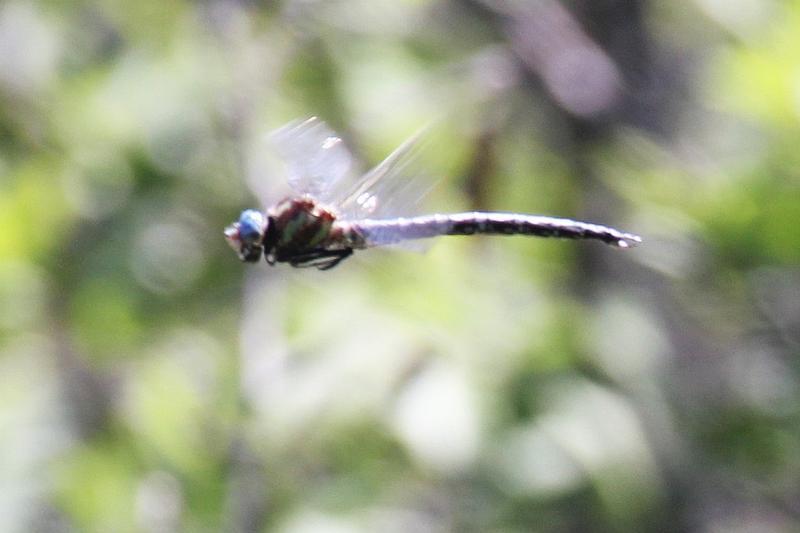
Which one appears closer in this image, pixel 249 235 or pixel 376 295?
pixel 249 235

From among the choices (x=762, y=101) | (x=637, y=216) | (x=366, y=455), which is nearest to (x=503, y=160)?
(x=637, y=216)

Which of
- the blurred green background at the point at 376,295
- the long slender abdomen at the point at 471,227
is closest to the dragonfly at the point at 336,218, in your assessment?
the long slender abdomen at the point at 471,227

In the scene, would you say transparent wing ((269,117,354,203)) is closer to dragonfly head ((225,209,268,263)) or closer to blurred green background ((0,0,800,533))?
dragonfly head ((225,209,268,263))

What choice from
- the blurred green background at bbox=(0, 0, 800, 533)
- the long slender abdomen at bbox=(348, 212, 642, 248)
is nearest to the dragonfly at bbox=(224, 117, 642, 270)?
the long slender abdomen at bbox=(348, 212, 642, 248)

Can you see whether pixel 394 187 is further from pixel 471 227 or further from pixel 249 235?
pixel 249 235

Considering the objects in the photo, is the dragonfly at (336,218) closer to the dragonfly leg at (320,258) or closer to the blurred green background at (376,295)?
the dragonfly leg at (320,258)

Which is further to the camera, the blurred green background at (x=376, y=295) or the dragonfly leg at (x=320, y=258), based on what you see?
the blurred green background at (x=376, y=295)

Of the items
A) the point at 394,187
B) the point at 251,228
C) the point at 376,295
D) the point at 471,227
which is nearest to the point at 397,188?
the point at 394,187
